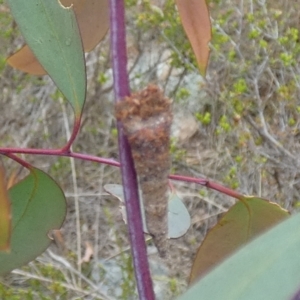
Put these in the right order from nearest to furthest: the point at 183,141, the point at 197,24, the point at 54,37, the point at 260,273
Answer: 1. the point at 260,273
2. the point at 54,37
3. the point at 197,24
4. the point at 183,141

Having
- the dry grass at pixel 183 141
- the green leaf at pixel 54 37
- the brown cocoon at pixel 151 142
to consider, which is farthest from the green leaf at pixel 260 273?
the dry grass at pixel 183 141

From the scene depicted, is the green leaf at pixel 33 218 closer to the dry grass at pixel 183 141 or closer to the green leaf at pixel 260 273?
the green leaf at pixel 260 273

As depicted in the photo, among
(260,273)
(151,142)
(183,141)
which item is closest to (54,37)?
(151,142)

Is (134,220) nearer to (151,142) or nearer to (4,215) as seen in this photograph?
(151,142)

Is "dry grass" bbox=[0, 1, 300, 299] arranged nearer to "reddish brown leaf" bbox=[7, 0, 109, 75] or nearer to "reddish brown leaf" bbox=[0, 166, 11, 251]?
"reddish brown leaf" bbox=[7, 0, 109, 75]

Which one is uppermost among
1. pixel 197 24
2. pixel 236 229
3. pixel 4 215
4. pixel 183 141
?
pixel 197 24
